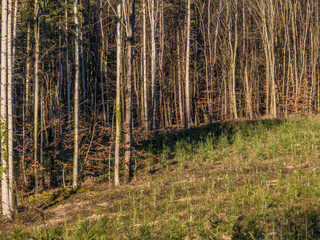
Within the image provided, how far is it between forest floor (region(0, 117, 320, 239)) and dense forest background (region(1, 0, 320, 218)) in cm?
120

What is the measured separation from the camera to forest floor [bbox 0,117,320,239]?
15.6 feet

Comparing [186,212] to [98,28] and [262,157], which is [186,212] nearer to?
[262,157]

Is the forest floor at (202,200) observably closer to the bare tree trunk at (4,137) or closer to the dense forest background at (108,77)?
the bare tree trunk at (4,137)

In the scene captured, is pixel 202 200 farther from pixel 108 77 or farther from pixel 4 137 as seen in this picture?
pixel 108 77

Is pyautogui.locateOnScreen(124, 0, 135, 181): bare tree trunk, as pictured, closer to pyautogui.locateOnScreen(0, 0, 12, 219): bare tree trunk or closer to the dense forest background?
the dense forest background

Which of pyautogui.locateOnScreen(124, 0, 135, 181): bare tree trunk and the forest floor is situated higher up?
pyautogui.locateOnScreen(124, 0, 135, 181): bare tree trunk

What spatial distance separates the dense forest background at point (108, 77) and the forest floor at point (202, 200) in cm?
120

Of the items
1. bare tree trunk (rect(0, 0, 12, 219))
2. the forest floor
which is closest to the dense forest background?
bare tree trunk (rect(0, 0, 12, 219))

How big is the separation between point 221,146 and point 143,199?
17.9ft

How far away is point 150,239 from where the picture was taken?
4641mm


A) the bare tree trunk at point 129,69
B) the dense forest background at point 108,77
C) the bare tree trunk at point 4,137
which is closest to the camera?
the bare tree trunk at point 4,137

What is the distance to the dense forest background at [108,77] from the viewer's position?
9.55 m

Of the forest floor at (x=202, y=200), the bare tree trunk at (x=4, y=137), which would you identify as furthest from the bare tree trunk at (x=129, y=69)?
the bare tree trunk at (x=4, y=137)

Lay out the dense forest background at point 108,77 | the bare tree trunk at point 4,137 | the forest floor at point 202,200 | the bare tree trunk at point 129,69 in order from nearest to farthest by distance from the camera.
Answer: the forest floor at point 202,200 < the bare tree trunk at point 4,137 < the bare tree trunk at point 129,69 < the dense forest background at point 108,77
